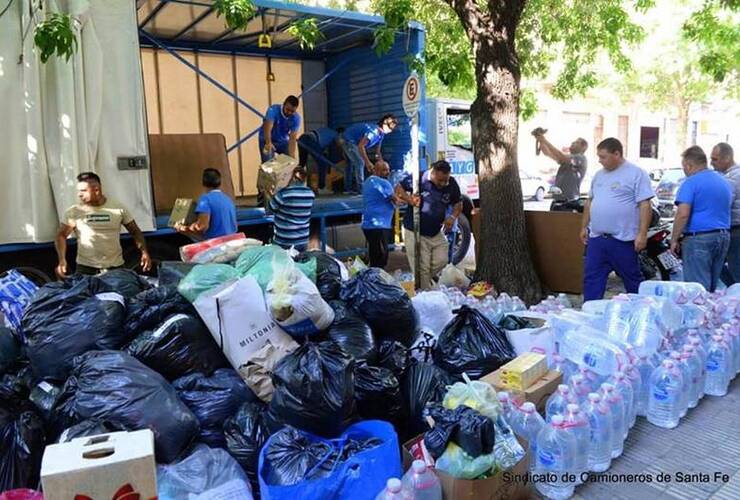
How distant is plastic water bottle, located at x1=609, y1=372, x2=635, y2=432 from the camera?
9.71 ft

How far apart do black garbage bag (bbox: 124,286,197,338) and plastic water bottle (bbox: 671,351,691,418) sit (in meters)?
2.69

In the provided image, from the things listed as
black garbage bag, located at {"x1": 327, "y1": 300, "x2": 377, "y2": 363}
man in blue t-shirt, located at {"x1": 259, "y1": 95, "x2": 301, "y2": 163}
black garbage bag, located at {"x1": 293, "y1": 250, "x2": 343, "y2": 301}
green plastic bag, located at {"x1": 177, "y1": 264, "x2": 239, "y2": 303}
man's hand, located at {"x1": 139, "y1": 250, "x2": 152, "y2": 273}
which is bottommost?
black garbage bag, located at {"x1": 327, "y1": 300, "x2": 377, "y2": 363}

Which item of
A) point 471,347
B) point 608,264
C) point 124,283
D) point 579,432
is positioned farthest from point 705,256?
point 124,283

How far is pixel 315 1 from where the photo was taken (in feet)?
36.5

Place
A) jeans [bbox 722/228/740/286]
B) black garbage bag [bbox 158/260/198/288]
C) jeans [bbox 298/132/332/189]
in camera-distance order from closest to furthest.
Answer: black garbage bag [bbox 158/260/198/288] < jeans [bbox 722/228/740/286] < jeans [bbox 298/132/332/189]

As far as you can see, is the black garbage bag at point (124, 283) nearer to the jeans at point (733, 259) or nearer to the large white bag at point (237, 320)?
the large white bag at point (237, 320)

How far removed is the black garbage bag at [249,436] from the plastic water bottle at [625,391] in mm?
1748

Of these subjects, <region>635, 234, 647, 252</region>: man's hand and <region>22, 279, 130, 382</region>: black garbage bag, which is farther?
<region>635, 234, 647, 252</region>: man's hand

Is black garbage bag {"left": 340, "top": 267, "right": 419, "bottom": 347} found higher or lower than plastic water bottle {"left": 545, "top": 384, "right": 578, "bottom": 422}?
higher

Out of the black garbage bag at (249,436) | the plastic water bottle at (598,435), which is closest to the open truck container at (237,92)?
the black garbage bag at (249,436)

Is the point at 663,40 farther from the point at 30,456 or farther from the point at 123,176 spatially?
the point at 30,456

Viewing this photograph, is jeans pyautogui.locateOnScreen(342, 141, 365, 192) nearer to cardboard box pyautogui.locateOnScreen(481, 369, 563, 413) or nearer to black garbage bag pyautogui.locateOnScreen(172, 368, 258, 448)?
cardboard box pyautogui.locateOnScreen(481, 369, 563, 413)

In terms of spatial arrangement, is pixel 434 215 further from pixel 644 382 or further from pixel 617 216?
pixel 644 382

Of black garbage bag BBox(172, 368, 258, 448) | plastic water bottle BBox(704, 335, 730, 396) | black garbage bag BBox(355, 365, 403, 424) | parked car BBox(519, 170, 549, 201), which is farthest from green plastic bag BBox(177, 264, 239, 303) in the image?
parked car BBox(519, 170, 549, 201)
